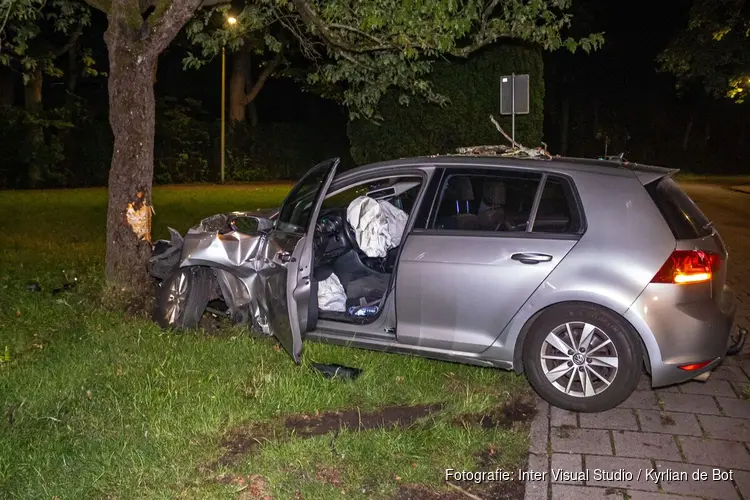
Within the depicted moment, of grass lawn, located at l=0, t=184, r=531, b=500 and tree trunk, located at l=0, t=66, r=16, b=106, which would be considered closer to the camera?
grass lawn, located at l=0, t=184, r=531, b=500

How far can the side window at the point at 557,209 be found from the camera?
5.25 m

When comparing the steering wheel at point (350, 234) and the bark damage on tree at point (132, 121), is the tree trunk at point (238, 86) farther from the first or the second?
the steering wheel at point (350, 234)

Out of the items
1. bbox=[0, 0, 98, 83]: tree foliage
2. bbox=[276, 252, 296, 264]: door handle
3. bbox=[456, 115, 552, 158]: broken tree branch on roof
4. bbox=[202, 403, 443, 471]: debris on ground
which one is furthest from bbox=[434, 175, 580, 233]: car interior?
bbox=[0, 0, 98, 83]: tree foliage

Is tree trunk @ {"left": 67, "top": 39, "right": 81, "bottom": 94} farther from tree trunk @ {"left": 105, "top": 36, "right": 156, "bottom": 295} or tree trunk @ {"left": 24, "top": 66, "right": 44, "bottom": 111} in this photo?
tree trunk @ {"left": 105, "top": 36, "right": 156, "bottom": 295}

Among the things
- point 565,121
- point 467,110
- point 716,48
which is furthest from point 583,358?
point 565,121

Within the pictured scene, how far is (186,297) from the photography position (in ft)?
21.8

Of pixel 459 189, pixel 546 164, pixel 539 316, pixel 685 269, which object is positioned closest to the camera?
pixel 685 269

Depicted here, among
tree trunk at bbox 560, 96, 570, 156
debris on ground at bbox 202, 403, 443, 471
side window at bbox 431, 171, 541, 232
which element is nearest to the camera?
debris on ground at bbox 202, 403, 443, 471

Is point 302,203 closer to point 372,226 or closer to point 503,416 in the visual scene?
point 372,226

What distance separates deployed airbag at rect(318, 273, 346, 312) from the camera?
6309 mm

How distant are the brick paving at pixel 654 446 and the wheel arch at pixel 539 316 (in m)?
0.36

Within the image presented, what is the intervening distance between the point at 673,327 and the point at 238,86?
31.1 m

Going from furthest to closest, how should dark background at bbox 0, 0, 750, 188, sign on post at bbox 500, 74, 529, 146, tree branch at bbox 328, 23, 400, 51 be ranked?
dark background at bbox 0, 0, 750, 188 < sign on post at bbox 500, 74, 529, 146 < tree branch at bbox 328, 23, 400, 51

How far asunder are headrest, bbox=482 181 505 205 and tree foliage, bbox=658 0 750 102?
73.7 ft
